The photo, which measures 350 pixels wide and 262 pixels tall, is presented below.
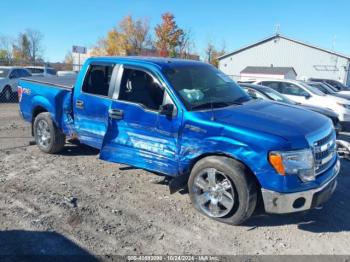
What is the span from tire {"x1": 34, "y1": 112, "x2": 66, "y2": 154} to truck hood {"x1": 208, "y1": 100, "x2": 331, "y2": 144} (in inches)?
134

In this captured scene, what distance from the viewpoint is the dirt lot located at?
3.82 m

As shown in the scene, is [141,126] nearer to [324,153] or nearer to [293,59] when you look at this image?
[324,153]

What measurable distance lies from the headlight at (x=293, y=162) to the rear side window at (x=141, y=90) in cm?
→ 171

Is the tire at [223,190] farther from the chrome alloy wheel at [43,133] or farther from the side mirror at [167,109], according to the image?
the chrome alloy wheel at [43,133]

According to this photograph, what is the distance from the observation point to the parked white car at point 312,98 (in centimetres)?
1197

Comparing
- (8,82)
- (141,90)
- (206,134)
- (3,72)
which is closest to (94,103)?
(141,90)

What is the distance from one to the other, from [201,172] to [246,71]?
134ft

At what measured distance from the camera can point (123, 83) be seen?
17.2 feet

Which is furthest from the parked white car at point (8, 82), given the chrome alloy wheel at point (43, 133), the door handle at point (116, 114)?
the door handle at point (116, 114)

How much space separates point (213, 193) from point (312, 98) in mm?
9157

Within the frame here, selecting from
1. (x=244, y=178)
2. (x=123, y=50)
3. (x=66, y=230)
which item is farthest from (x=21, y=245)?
(x=123, y=50)

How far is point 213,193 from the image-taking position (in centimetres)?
437

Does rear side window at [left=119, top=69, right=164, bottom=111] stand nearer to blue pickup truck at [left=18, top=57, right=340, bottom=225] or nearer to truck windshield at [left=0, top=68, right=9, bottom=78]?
blue pickup truck at [left=18, top=57, right=340, bottom=225]

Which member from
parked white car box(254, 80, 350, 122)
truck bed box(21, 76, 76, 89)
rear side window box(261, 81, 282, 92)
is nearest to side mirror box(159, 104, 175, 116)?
truck bed box(21, 76, 76, 89)
